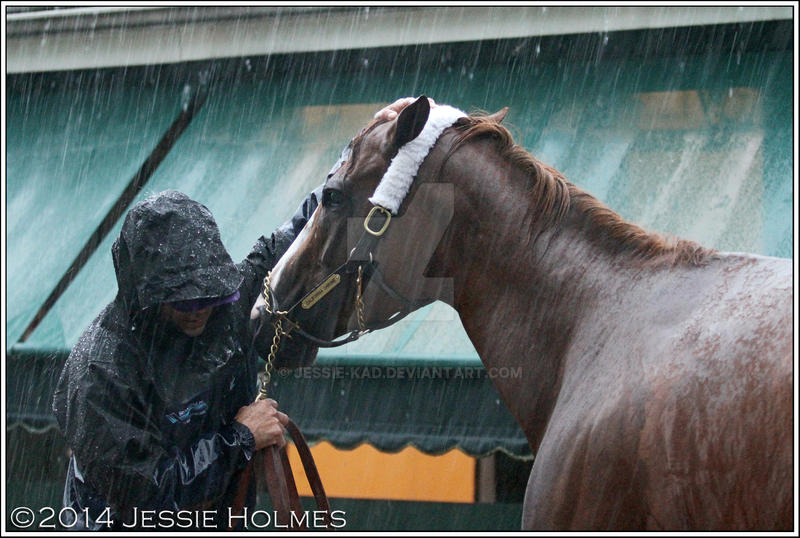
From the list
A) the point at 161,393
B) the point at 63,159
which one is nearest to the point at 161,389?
the point at 161,393

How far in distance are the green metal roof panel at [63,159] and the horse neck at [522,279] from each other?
275cm

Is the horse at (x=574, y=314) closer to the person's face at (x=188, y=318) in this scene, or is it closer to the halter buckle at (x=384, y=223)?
the halter buckle at (x=384, y=223)

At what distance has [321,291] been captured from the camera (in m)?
2.35

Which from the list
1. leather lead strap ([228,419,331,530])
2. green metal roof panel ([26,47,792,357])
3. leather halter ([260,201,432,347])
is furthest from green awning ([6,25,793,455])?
leather lead strap ([228,419,331,530])

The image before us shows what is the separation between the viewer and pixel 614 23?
14.5 ft

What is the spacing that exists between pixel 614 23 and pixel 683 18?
1.18 ft

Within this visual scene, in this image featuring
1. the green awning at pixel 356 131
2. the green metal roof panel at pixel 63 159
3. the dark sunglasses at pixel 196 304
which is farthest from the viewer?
the green metal roof panel at pixel 63 159

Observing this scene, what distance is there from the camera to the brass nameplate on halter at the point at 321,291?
233 cm

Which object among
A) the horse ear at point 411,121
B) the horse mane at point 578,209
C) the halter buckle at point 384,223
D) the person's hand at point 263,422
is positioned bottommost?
the person's hand at point 263,422

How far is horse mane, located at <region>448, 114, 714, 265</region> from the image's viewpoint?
2.04 meters

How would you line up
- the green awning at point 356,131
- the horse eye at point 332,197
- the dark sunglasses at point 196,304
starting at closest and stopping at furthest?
the dark sunglasses at point 196,304 < the horse eye at point 332,197 < the green awning at point 356,131

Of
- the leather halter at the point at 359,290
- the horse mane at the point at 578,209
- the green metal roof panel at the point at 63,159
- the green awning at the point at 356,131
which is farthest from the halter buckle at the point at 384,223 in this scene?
the green metal roof panel at the point at 63,159

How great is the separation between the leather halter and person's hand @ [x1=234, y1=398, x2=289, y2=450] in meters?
Result: 0.23

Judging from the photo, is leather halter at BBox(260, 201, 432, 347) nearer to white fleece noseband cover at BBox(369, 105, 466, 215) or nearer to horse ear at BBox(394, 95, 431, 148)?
white fleece noseband cover at BBox(369, 105, 466, 215)
